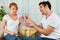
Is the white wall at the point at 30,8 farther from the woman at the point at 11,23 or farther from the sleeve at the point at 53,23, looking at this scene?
the sleeve at the point at 53,23

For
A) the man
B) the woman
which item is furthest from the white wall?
the man

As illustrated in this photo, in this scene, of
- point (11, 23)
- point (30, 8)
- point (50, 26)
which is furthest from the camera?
→ point (30, 8)

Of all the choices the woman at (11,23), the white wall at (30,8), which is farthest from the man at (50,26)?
the white wall at (30,8)

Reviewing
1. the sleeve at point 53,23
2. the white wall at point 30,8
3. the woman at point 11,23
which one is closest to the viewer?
the sleeve at point 53,23

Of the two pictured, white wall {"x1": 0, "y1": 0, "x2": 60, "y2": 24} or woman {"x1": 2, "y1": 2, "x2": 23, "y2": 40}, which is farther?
white wall {"x1": 0, "y1": 0, "x2": 60, "y2": 24}

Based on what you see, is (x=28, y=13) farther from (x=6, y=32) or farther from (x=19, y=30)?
(x=6, y=32)

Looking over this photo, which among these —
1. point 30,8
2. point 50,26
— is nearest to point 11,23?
point 30,8

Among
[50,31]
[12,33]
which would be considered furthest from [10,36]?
[50,31]

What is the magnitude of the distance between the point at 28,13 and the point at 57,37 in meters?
0.83

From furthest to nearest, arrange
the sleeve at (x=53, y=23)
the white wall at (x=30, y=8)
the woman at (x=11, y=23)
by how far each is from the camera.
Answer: the white wall at (x=30, y=8), the woman at (x=11, y=23), the sleeve at (x=53, y=23)

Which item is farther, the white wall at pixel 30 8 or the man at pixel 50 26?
the white wall at pixel 30 8

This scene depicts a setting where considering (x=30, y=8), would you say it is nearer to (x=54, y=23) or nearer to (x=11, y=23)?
(x=11, y=23)

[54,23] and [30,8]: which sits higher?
[30,8]

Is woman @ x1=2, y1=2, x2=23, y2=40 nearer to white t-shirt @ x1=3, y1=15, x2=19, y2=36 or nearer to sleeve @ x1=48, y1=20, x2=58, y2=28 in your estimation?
white t-shirt @ x1=3, y1=15, x2=19, y2=36
